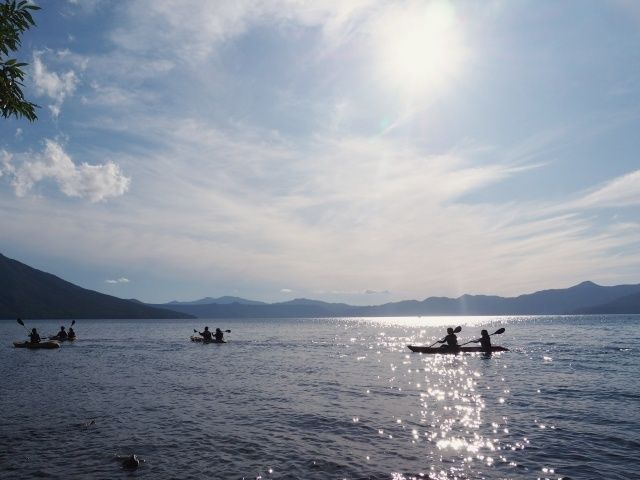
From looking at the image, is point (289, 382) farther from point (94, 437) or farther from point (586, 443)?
point (586, 443)

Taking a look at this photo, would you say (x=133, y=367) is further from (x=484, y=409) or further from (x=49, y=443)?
(x=484, y=409)

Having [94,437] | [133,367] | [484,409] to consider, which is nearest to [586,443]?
[484,409]

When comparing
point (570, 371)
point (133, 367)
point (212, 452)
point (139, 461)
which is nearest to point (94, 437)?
point (139, 461)

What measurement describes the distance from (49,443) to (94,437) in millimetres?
1573

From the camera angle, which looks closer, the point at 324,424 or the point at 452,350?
the point at 324,424

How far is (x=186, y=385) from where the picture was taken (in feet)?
103

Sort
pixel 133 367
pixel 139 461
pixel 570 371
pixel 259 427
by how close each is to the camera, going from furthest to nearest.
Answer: pixel 133 367 < pixel 570 371 < pixel 259 427 < pixel 139 461

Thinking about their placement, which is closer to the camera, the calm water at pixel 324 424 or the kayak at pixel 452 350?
the calm water at pixel 324 424

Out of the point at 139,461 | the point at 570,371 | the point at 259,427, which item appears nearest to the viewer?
the point at 139,461

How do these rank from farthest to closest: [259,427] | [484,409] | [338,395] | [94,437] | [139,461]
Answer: [338,395] → [484,409] → [259,427] → [94,437] → [139,461]

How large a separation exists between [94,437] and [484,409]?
60.9ft

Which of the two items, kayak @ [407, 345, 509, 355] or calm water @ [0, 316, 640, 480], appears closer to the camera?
calm water @ [0, 316, 640, 480]

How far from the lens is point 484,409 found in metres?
23.2

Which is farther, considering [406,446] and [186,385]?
[186,385]
